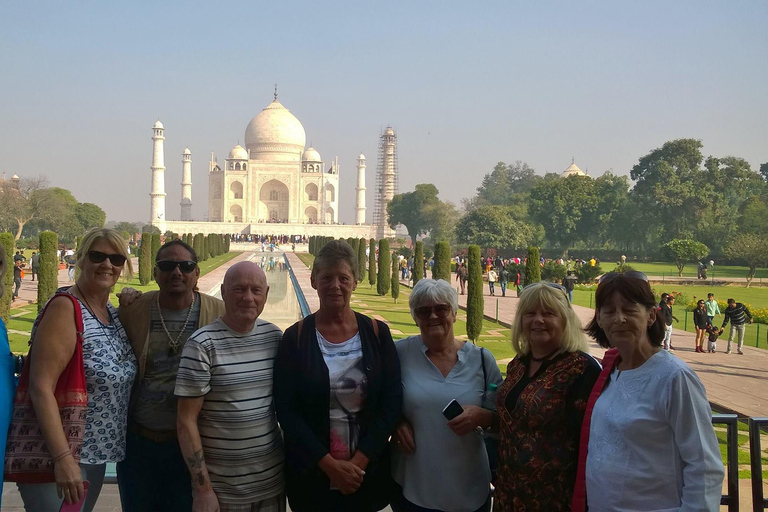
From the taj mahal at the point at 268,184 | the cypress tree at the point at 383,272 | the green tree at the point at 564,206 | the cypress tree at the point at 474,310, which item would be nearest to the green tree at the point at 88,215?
the taj mahal at the point at 268,184

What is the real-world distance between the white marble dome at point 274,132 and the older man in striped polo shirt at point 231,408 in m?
40.3

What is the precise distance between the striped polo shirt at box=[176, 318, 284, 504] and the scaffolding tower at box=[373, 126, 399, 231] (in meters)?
43.7

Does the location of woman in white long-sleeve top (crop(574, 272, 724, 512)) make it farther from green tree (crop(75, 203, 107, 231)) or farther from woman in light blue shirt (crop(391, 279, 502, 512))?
green tree (crop(75, 203, 107, 231))

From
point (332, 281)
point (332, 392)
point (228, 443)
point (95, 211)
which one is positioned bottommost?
point (228, 443)

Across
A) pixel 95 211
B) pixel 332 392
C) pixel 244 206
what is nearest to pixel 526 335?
pixel 332 392

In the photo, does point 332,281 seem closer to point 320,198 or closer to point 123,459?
point 123,459

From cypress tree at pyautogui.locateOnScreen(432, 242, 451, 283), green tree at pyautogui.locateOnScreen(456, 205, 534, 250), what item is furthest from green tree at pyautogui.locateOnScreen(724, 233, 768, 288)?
cypress tree at pyautogui.locateOnScreen(432, 242, 451, 283)

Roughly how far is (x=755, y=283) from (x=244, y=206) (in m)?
28.3

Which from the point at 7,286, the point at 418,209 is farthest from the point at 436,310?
the point at 418,209

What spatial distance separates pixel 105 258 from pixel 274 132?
132 ft

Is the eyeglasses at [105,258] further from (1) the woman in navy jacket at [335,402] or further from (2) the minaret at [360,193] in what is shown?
(2) the minaret at [360,193]

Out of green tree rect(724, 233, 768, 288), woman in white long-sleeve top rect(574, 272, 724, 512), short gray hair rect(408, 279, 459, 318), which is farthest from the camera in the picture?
green tree rect(724, 233, 768, 288)

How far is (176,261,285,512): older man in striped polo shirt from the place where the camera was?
1590 mm

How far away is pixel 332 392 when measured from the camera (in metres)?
1.64
